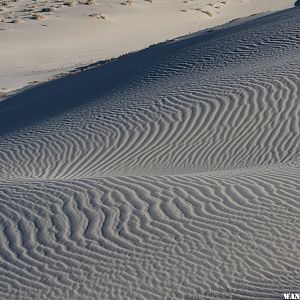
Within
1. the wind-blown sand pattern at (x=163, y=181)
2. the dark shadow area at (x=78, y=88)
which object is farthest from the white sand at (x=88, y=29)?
the wind-blown sand pattern at (x=163, y=181)

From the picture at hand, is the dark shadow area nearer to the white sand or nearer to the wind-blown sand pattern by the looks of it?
the wind-blown sand pattern

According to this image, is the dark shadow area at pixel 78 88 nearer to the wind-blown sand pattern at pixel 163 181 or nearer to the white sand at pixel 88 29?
the wind-blown sand pattern at pixel 163 181

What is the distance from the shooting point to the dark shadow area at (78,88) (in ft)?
58.0

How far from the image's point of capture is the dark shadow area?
1767 cm

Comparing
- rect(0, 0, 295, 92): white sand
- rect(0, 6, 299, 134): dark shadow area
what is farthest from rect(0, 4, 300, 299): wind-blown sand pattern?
rect(0, 0, 295, 92): white sand

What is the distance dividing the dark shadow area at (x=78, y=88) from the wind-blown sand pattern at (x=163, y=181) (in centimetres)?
10

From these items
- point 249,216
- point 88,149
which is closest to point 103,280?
point 249,216

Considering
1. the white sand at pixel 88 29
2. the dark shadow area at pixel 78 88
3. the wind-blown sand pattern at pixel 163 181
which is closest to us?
the wind-blown sand pattern at pixel 163 181

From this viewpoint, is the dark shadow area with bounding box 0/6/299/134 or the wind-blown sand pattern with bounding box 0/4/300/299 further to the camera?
the dark shadow area with bounding box 0/6/299/134

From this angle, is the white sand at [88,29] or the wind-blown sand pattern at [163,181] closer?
the wind-blown sand pattern at [163,181]

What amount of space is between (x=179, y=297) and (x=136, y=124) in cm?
835

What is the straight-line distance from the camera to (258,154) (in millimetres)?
11766

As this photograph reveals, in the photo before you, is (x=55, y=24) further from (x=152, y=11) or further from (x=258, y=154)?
(x=258, y=154)

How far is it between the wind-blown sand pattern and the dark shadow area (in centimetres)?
10
